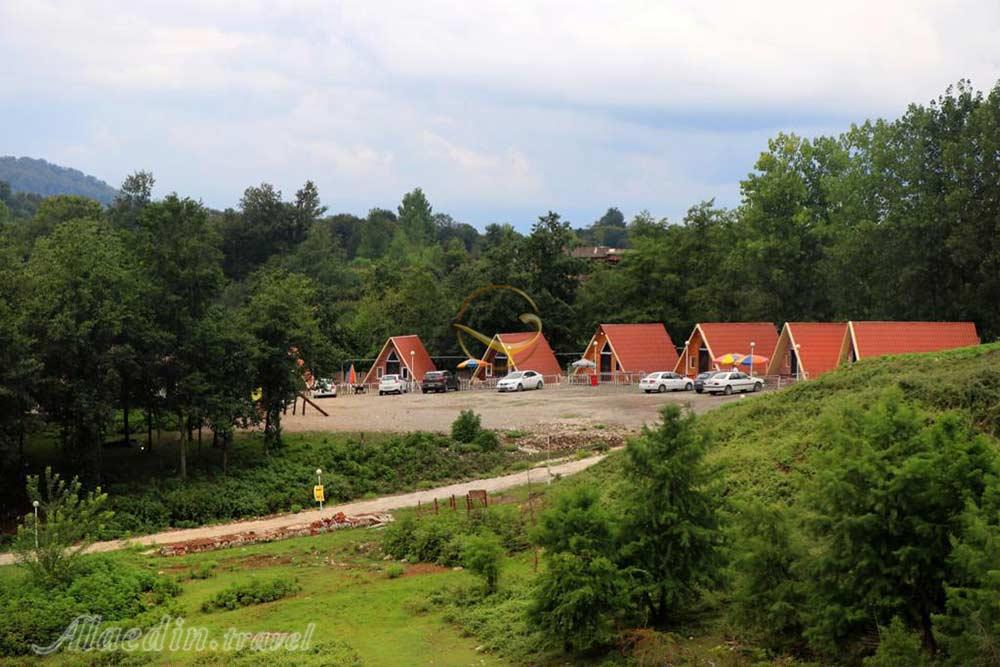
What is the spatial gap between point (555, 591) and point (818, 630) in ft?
12.7

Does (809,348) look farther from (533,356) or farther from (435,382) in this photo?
(435,382)

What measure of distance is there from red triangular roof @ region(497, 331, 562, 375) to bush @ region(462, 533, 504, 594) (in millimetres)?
42939

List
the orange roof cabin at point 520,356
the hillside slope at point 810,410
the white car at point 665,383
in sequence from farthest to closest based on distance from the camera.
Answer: the orange roof cabin at point 520,356 < the white car at point 665,383 < the hillside slope at point 810,410

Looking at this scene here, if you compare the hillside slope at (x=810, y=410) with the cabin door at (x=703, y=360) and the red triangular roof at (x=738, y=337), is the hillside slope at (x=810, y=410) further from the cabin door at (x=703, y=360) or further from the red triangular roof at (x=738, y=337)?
the cabin door at (x=703, y=360)

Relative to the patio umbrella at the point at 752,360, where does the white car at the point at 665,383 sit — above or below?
below

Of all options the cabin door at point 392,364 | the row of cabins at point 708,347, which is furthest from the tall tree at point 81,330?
the cabin door at point 392,364

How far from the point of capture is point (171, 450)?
119 ft

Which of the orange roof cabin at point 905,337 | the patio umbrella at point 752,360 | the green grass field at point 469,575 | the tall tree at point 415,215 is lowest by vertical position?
the green grass field at point 469,575

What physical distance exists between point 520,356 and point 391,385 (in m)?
8.60

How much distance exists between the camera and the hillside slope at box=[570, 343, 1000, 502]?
851 inches

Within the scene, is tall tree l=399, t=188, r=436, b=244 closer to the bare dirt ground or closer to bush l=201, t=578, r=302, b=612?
the bare dirt ground

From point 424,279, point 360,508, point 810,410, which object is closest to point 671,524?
point 810,410

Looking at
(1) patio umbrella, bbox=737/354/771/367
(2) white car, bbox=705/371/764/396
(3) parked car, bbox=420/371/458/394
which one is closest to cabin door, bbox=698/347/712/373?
(1) patio umbrella, bbox=737/354/771/367

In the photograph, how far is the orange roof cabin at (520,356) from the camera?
205ft
